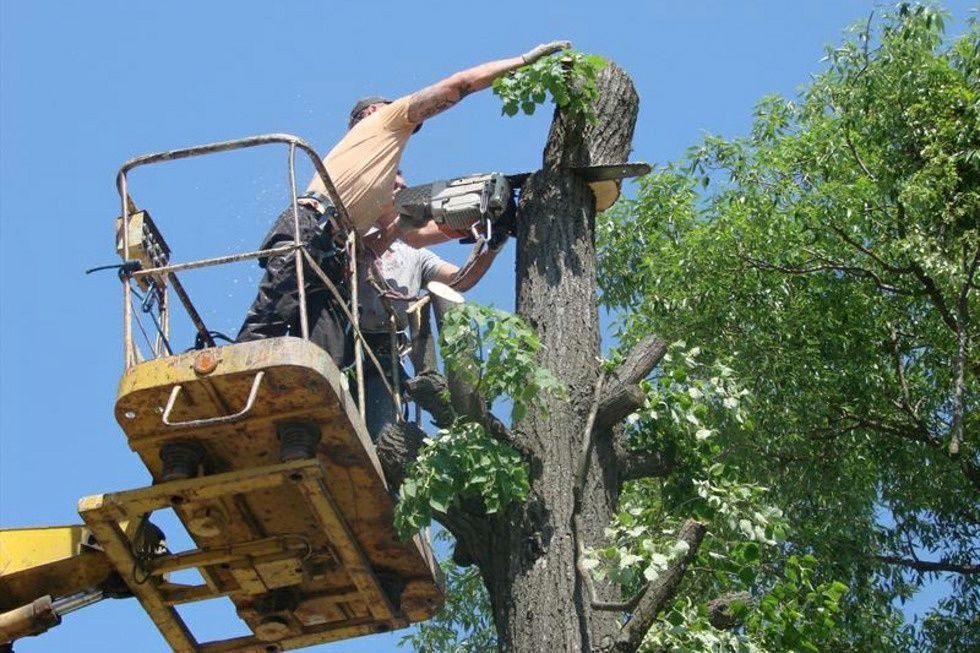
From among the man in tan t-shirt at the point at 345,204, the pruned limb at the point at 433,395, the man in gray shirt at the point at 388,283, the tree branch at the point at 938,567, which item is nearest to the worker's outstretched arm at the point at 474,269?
the man in gray shirt at the point at 388,283

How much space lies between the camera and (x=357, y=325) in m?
9.08

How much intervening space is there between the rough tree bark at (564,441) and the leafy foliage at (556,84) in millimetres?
153

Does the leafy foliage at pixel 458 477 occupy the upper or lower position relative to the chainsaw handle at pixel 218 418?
lower

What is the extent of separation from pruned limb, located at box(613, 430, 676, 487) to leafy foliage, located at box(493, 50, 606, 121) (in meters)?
1.63

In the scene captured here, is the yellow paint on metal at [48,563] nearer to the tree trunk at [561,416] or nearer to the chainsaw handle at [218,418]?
the chainsaw handle at [218,418]

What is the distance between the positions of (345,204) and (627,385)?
191cm

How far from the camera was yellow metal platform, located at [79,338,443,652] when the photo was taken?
8.03 m

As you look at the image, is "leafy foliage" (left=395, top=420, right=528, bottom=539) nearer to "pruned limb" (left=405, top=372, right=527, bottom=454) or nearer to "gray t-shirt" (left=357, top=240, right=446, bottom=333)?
"pruned limb" (left=405, top=372, right=527, bottom=454)

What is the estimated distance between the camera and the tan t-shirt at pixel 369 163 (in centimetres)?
959

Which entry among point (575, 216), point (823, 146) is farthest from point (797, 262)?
point (575, 216)

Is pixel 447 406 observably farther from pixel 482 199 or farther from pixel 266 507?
pixel 482 199

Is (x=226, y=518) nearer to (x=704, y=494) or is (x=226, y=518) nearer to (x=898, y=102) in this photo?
(x=704, y=494)

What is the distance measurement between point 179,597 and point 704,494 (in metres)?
2.56

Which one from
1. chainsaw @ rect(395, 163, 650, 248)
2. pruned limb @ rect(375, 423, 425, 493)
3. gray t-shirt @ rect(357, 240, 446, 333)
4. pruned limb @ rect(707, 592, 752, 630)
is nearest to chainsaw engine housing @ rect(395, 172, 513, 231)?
chainsaw @ rect(395, 163, 650, 248)
